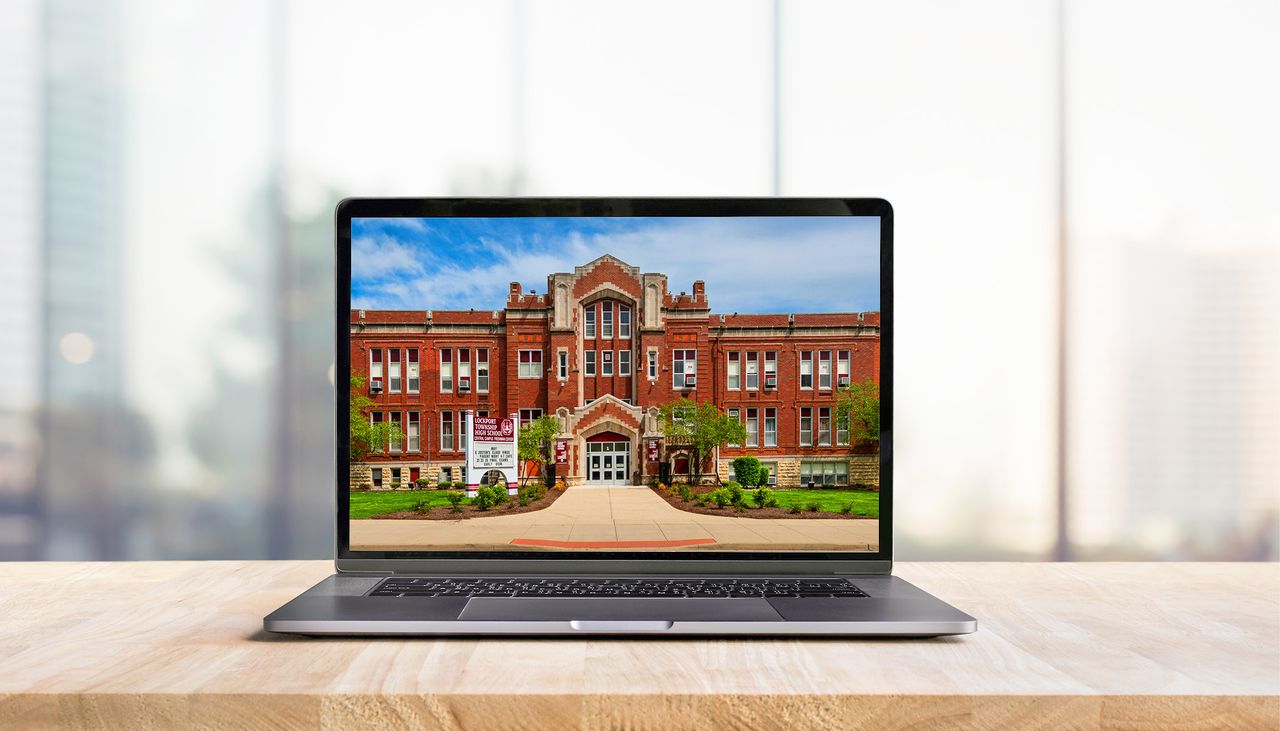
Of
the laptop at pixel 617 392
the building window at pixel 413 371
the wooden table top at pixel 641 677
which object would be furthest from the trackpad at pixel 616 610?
the building window at pixel 413 371

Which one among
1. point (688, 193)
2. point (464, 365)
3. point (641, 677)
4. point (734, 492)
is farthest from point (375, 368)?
point (688, 193)

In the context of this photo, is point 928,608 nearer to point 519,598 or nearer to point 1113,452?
point 519,598

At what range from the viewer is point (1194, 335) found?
199 centimetres

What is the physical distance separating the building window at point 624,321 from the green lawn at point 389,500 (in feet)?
1.26

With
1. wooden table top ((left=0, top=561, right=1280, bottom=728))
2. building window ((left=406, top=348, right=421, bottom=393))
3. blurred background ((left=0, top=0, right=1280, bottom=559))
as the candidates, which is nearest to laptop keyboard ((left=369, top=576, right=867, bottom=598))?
wooden table top ((left=0, top=561, right=1280, bottom=728))

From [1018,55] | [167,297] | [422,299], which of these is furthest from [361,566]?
[1018,55]

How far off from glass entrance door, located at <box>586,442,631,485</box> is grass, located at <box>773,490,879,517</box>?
26cm

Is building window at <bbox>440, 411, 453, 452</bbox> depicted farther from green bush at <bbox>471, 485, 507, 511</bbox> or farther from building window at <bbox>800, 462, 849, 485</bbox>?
building window at <bbox>800, 462, 849, 485</bbox>

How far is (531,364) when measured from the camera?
1.31 metres

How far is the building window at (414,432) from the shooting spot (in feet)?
4.17

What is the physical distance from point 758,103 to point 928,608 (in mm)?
1404

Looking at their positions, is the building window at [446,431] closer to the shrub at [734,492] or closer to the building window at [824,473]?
the shrub at [734,492]

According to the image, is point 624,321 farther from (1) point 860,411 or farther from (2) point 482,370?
(1) point 860,411

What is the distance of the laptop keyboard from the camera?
1.10 metres
